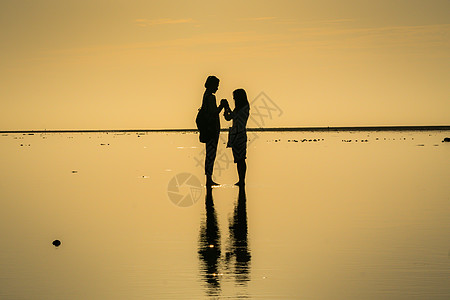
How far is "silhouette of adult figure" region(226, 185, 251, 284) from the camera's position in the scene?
26.7ft

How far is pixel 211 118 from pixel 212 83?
81cm

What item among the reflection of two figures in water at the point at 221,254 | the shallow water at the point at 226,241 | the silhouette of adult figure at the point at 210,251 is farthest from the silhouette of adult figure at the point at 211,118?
the reflection of two figures in water at the point at 221,254

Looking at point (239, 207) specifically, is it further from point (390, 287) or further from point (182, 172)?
point (182, 172)

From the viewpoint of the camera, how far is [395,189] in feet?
59.3

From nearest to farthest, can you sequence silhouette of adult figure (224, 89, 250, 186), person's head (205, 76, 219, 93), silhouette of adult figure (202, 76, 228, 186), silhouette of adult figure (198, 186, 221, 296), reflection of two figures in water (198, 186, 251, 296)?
silhouette of adult figure (198, 186, 221, 296) → reflection of two figures in water (198, 186, 251, 296) → silhouette of adult figure (202, 76, 228, 186) → person's head (205, 76, 219, 93) → silhouette of adult figure (224, 89, 250, 186)

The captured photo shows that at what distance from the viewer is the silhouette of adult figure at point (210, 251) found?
7.59 m

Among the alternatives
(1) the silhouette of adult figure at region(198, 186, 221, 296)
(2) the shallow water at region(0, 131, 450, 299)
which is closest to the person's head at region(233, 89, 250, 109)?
(2) the shallow water at region(0, 131, 450, 299)

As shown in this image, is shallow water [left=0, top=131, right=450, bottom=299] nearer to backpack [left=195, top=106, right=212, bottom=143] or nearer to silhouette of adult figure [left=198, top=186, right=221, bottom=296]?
silhouette of adult figure [left=198, top=186, right=221, bottom=296]

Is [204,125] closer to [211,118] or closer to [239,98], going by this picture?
[211,118]

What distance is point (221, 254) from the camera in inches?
364

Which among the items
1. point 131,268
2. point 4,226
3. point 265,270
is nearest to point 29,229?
point 4,226

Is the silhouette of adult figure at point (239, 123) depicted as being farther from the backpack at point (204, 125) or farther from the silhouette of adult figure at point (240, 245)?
the silhouette of adult figure at point (240, 245)

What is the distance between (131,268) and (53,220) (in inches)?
177

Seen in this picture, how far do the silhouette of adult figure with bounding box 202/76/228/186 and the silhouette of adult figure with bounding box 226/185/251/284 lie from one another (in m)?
3.70
